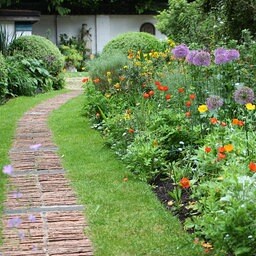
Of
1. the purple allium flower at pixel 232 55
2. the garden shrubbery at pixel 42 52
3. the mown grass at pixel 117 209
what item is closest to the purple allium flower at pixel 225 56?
the purple allium flower at pixel 232 55

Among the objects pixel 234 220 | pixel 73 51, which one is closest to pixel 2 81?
pixel 234 220

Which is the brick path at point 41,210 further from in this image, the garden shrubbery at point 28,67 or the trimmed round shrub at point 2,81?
the garden shrubbery at point 28,67

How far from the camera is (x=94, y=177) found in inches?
251

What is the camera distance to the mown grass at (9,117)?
7.15 meters

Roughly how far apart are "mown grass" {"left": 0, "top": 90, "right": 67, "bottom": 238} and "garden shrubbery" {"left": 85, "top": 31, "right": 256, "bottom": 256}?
1313 millimetres

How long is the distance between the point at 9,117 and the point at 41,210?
601 cm

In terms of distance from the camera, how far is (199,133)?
6324 mm

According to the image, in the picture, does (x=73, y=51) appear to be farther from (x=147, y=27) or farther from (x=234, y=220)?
(x=234, y=220)

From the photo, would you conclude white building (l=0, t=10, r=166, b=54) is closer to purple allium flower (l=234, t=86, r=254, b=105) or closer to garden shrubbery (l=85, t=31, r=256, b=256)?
garden shrubbery (l=85, t=31, r=256, b=256)

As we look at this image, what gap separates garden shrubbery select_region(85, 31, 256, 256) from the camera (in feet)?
12.7

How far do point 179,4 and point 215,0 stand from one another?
4.03 metres

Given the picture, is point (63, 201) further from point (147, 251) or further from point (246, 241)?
point (246, 241)

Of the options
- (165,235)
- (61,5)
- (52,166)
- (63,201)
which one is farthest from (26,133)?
(61,5)

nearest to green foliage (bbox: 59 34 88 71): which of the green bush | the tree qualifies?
the tree
